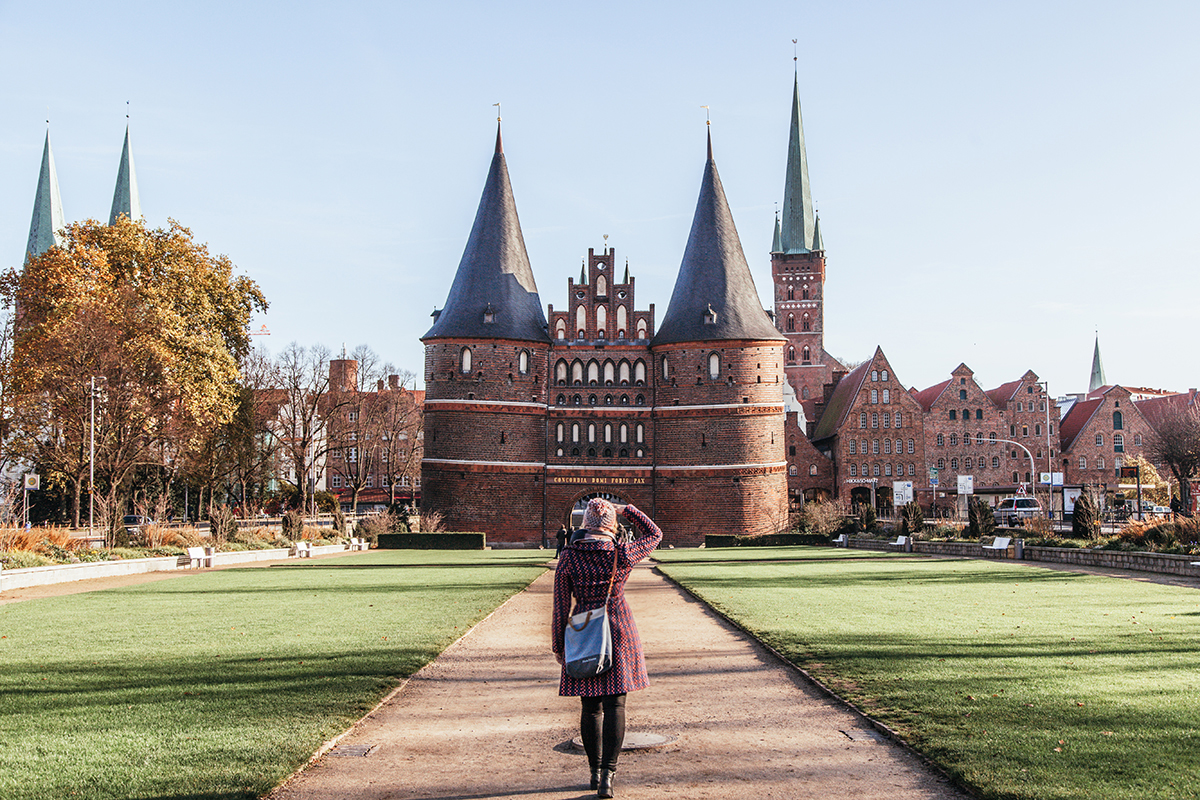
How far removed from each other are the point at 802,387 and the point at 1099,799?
336 ft

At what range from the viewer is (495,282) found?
5978 cm

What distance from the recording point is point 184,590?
21.0 metres

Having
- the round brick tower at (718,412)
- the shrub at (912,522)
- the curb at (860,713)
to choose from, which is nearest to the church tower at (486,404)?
the round brick tower at (718,412)

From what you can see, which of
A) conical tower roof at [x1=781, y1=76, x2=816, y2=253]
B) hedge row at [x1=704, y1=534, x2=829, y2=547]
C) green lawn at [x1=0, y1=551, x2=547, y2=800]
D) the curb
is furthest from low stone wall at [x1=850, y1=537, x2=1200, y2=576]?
conical tower roof at [x1=781, y1=76, x2=816, y2=253]

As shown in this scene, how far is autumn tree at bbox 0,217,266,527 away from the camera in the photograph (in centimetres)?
3369

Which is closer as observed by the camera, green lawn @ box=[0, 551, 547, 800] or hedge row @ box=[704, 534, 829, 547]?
green lawn @ box=[0, 551, 547, 800]

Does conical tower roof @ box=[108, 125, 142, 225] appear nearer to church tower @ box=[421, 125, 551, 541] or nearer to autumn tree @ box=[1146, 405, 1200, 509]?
church tower @ box=[421, 125, 551, 541]

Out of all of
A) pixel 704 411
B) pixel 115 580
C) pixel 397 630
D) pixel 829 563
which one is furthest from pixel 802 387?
pixel 397 630

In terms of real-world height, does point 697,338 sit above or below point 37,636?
above

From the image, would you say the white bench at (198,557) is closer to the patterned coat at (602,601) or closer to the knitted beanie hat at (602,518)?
the patterned coat at (602,601)

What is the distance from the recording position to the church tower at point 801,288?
107000 millimetres

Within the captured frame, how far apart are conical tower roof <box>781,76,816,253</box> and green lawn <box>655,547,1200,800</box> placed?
8947cm

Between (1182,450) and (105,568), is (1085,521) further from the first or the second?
Result: (1182,450)

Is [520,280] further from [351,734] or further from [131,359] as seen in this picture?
[351,734]
